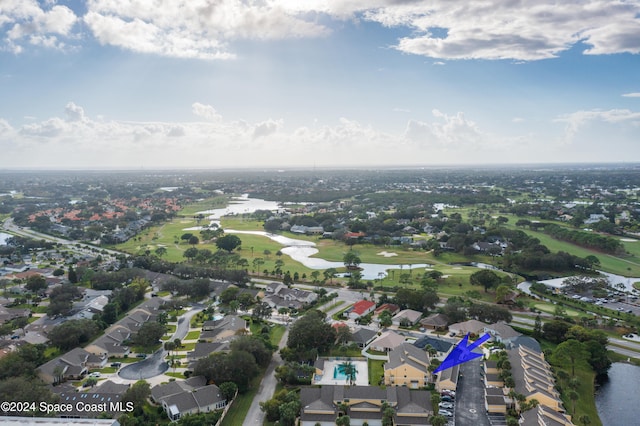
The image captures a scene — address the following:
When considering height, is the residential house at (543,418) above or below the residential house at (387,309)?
above

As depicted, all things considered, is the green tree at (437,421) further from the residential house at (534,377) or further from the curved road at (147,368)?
the curved road at (147,368)

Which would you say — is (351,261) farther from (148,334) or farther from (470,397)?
(470,397)

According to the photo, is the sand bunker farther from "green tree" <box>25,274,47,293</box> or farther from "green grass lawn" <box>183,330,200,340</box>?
"green tree" <box>25,274,47,293</box>

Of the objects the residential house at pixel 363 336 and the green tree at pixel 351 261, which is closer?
the residential house at pixel 363 336

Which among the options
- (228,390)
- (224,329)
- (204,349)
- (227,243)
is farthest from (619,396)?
(227,243)

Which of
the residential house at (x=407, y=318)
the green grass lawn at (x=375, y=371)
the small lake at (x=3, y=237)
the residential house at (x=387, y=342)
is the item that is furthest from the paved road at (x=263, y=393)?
the small lake at (x=3, y=237)

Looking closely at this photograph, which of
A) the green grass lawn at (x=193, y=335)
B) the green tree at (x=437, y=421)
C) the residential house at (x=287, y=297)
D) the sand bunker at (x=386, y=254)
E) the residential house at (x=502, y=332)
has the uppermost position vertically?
the green tree at (x=437, y=421)
